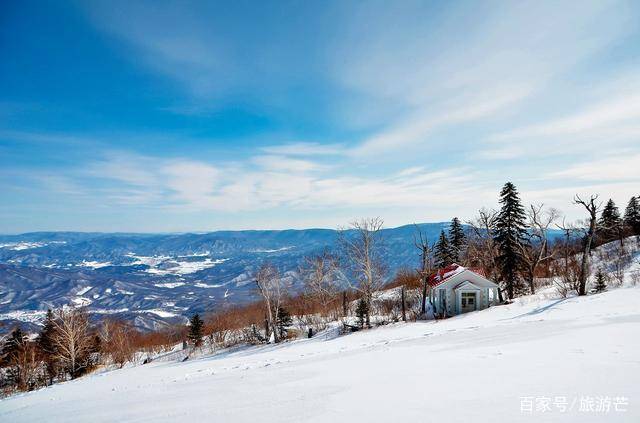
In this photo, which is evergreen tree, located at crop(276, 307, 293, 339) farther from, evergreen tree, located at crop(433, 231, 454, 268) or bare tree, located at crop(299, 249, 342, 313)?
evergreen tree, located at crop(433, 231, 454, 268)

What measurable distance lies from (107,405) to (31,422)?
1.98 metres

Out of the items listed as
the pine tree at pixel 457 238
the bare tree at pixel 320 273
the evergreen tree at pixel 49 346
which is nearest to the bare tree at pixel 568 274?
the pine tree at pixel 457 238

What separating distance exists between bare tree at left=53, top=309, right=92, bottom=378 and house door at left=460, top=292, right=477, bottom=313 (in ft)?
124

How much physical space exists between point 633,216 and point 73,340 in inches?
3183

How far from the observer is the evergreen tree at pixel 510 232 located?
103 feet

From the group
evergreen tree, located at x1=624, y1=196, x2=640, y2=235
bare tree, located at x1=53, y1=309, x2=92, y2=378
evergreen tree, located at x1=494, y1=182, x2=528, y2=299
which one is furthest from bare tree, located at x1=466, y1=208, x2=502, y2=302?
bare tree, located at x1=53, y1=309, x2=92, y2=378

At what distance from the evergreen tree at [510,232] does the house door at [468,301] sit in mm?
3940

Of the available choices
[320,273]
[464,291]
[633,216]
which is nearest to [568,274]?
[464,291]

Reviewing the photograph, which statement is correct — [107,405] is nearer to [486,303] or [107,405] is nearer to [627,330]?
[627,330]

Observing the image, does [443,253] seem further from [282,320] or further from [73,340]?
[73,340]

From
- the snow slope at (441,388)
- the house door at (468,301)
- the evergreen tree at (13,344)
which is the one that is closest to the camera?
the snow slope at (441,388)

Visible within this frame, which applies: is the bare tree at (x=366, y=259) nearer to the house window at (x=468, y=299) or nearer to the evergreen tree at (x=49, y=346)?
the house window at (x=468, y=299)

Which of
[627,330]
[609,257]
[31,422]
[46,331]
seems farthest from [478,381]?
[46,331]

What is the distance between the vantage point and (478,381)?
6266mm
